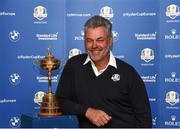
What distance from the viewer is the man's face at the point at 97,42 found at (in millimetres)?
2615

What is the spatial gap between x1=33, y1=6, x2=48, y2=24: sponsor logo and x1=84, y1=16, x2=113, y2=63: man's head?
78 centimetres

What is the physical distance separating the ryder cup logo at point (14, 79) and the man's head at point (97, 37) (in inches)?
34.7

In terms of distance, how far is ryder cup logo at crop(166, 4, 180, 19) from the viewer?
A: 3264mm

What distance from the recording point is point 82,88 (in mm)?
2682

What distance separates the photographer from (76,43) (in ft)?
10.9

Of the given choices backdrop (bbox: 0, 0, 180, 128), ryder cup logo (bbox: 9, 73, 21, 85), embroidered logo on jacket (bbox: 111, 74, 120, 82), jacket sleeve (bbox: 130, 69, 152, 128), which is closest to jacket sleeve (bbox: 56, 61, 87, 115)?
embroidered logo on jacket (bbox: 111, 74, 120, 82)

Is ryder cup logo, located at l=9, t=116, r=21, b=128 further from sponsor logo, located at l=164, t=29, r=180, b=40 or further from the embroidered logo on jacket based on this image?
sponsor logo, located at l=164, t=29, r=180, b=40

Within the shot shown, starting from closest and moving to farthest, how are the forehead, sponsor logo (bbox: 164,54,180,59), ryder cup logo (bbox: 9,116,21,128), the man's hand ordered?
the man's hand → the forehead → sponsor logo (bbox: 164,54,180,59) → ryder cup logo (bbox: 9,116,21,128)

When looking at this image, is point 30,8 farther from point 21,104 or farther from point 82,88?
point 82,88

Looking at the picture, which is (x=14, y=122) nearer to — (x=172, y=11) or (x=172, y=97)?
(x=172, y=97)

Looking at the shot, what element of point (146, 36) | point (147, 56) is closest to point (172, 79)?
point (147, 56)

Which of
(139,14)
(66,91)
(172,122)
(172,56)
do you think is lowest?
(172,122)

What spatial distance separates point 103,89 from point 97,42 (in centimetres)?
31

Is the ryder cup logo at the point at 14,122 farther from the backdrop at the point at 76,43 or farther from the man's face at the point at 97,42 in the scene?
the man's face at the point at 97,42
